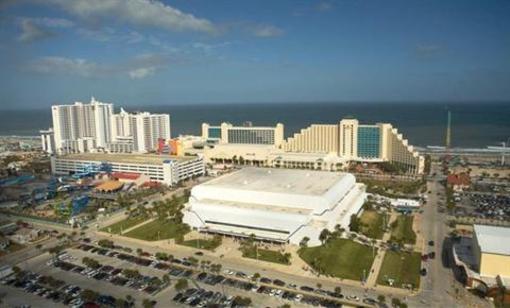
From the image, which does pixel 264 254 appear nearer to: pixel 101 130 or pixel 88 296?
pixel 88 296

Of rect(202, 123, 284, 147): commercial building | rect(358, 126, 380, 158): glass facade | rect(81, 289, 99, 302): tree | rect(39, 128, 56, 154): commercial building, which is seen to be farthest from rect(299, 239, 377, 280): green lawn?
rect(39, 128, 56, 154): commercial building

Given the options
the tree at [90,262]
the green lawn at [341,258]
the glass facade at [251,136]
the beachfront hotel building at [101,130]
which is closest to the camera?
the green lawn at [341,258]

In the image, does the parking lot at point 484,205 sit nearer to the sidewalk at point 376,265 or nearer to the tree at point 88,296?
the sidewalk at point 376,265

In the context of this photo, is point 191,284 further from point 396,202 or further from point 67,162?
point 67,162

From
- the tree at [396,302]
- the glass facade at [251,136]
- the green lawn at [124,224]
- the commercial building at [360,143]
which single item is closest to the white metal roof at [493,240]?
the tree at [396,302]

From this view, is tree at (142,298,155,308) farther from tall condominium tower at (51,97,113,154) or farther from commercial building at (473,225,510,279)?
tall condominium tower at (51,97,113,154)

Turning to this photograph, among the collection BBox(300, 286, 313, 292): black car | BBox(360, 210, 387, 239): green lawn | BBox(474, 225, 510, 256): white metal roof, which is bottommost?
BBox(300, 286, 313, 292): black car

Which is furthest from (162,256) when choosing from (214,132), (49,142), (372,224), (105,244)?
(49,142)

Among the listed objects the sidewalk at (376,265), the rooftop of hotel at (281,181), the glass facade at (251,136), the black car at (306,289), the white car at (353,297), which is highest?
the glass facade at (251,136)
